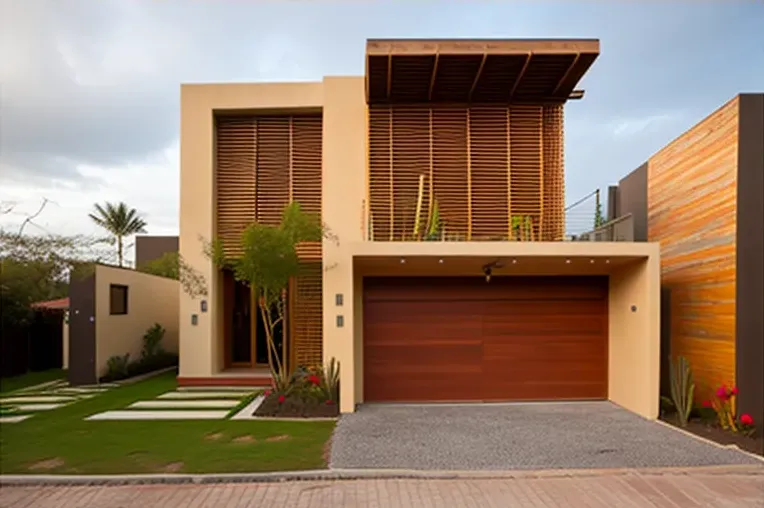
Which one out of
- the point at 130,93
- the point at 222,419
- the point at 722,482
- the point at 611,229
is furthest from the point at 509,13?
the point at 222,419

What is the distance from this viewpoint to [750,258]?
853 cm

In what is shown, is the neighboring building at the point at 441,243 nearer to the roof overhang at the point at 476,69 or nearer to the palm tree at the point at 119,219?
the roof overhang at the point at 476,69

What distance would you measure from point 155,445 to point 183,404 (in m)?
3.10

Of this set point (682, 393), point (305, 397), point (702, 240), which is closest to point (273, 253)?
point (305, 397)

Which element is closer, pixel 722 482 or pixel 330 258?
pixel 722 482

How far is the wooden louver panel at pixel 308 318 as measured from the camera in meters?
12.9

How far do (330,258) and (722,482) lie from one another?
21.1 ft

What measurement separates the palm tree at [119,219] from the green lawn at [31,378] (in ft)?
54.4

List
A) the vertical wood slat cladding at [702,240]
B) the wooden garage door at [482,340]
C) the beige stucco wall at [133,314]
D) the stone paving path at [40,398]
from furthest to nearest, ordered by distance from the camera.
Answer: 1. the beige stucco wall at [133,314]
2. the wooden garage door at [482,340]
3. the stone paving path at [40,398]
4. the vertical wood slat cladding at [702,240]

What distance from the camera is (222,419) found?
29.6 ft

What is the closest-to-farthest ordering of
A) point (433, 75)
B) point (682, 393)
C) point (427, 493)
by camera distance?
1. point (427, 493)
2. point (682, 393)
3. point (433, 75)

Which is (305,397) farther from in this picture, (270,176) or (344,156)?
(270,176)

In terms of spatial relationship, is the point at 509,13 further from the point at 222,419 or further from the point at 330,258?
the point at 222,419

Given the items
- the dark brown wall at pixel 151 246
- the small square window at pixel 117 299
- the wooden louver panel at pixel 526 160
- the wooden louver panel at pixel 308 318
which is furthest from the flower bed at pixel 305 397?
the dark brown wall at pixel 151 246
